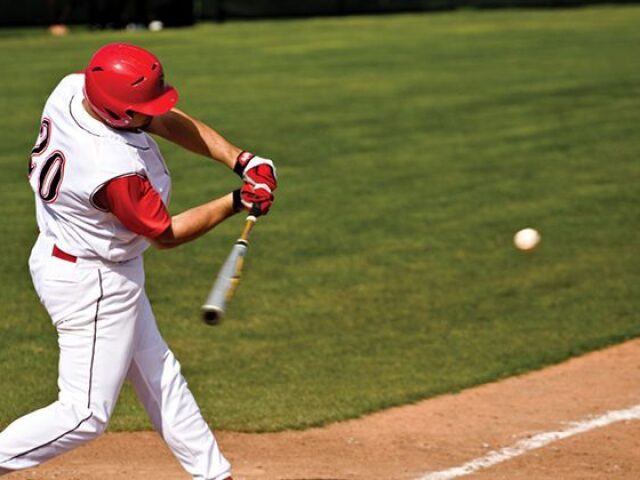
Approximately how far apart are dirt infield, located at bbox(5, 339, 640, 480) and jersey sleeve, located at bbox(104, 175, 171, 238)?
1765mm

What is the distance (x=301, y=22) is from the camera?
3438cm

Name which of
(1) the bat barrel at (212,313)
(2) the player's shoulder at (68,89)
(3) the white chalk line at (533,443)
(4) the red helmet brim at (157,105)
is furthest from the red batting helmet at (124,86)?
(3) the white chalk line at (533,443)

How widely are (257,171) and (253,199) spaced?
0.16 m

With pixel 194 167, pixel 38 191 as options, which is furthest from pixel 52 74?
pixel 38 191

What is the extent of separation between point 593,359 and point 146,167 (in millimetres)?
4476

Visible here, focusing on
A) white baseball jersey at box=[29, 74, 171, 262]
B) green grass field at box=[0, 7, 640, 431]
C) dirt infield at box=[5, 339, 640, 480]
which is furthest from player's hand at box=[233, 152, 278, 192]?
green grass field at box=[0, 7, 640, 431]

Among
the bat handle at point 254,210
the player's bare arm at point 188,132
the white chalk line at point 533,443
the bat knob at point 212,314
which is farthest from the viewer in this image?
the white chalk line at point 533,443

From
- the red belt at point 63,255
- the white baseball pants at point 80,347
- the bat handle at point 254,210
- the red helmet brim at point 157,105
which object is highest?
the red helmet brim at point 157,105

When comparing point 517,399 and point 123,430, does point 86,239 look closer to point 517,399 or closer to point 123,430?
point 123,430

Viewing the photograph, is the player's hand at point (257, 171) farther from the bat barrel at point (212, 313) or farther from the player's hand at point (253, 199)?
the bat barrel at point (212, 313)

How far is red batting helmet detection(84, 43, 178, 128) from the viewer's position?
5250 mm

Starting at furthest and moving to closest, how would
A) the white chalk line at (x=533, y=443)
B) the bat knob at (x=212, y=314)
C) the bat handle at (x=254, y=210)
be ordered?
the white chalk line at (x=533, y=443), the bat handle at (x=254, y=210), the bat knob at (x=212, y=314)

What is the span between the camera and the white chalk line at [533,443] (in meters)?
6.63

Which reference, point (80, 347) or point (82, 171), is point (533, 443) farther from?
point (82, 171)
